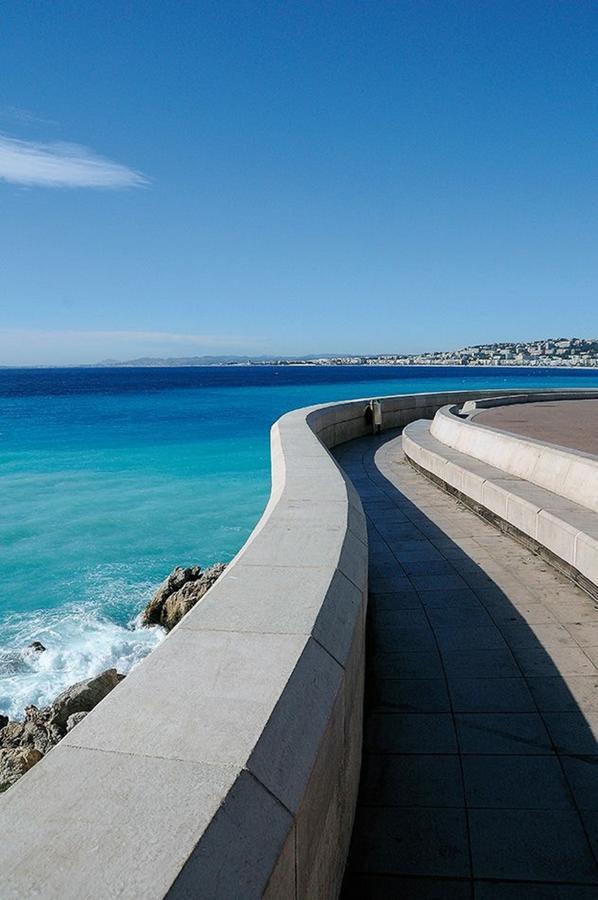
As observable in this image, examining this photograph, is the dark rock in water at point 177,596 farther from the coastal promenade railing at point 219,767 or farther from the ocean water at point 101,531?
the coastal promenade railing at point 219,767

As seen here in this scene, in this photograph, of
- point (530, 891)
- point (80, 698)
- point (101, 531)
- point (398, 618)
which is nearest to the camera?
point (530, 891)

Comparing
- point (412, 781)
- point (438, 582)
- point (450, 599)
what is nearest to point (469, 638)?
point (450, 599)

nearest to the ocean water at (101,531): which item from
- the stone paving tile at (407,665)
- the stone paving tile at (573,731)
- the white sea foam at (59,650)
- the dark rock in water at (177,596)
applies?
the white sea foam at (59,650)

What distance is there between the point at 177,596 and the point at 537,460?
6183mm

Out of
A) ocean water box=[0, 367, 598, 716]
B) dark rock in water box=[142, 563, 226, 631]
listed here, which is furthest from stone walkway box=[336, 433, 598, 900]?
ocean water box=[0, 367, 598, 716]

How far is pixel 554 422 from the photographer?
14602 millimetres

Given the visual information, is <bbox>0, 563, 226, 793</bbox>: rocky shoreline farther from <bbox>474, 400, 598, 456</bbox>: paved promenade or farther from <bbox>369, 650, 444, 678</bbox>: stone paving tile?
<bbox>474, 400, 598, 456</bbox>: paved promenade

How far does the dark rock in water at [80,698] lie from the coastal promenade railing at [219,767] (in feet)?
16.1

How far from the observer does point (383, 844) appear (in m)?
2.91

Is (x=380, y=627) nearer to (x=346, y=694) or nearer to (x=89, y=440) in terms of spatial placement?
(x=346, y=694)

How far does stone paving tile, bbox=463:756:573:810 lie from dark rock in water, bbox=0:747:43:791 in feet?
13.9

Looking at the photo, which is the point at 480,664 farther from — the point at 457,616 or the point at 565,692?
the point at 457,616

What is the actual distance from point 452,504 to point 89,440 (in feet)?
107

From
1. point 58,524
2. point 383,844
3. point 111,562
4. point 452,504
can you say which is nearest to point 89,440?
point 58,524
